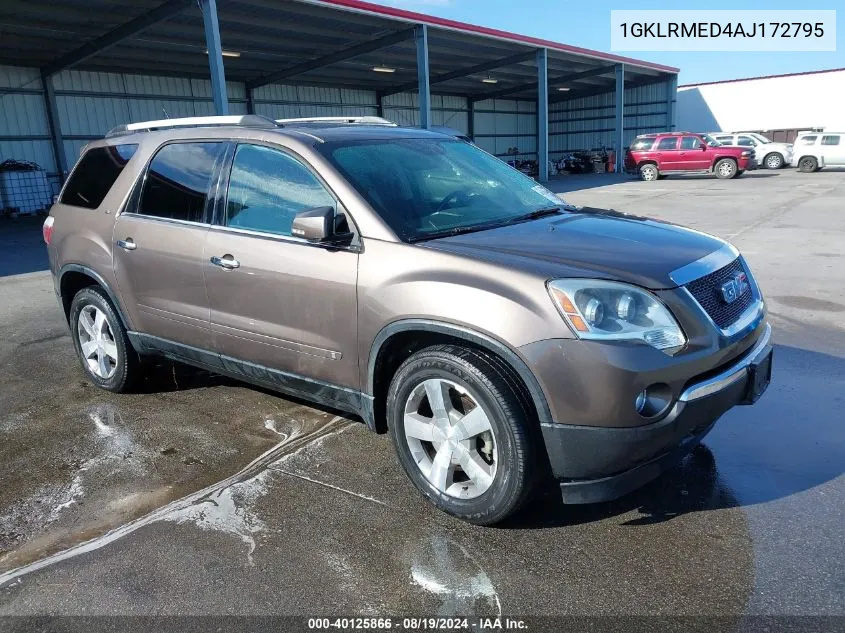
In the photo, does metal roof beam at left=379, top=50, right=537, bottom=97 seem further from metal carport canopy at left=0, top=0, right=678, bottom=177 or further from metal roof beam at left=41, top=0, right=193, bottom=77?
metal roof beam at left=41, top=0, right=193, bottom=77

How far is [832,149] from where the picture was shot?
27969 millimetres

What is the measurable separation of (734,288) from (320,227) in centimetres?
192

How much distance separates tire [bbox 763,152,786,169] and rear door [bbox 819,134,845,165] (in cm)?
231

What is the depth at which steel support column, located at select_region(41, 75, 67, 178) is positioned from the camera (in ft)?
73.3

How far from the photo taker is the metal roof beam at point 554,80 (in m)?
34.4

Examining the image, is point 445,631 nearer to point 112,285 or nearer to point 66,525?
point 66,525

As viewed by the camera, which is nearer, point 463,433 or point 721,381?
point 721,381

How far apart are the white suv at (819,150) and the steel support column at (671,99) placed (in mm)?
10800

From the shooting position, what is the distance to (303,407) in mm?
4430

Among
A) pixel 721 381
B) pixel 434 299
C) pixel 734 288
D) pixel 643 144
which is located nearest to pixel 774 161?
pixel 643 144

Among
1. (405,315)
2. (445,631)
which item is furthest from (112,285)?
(445,631)

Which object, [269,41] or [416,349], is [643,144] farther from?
[416,349]

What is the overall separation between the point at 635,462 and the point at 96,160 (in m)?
4.12

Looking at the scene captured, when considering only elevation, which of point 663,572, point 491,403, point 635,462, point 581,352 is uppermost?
point 581,352
